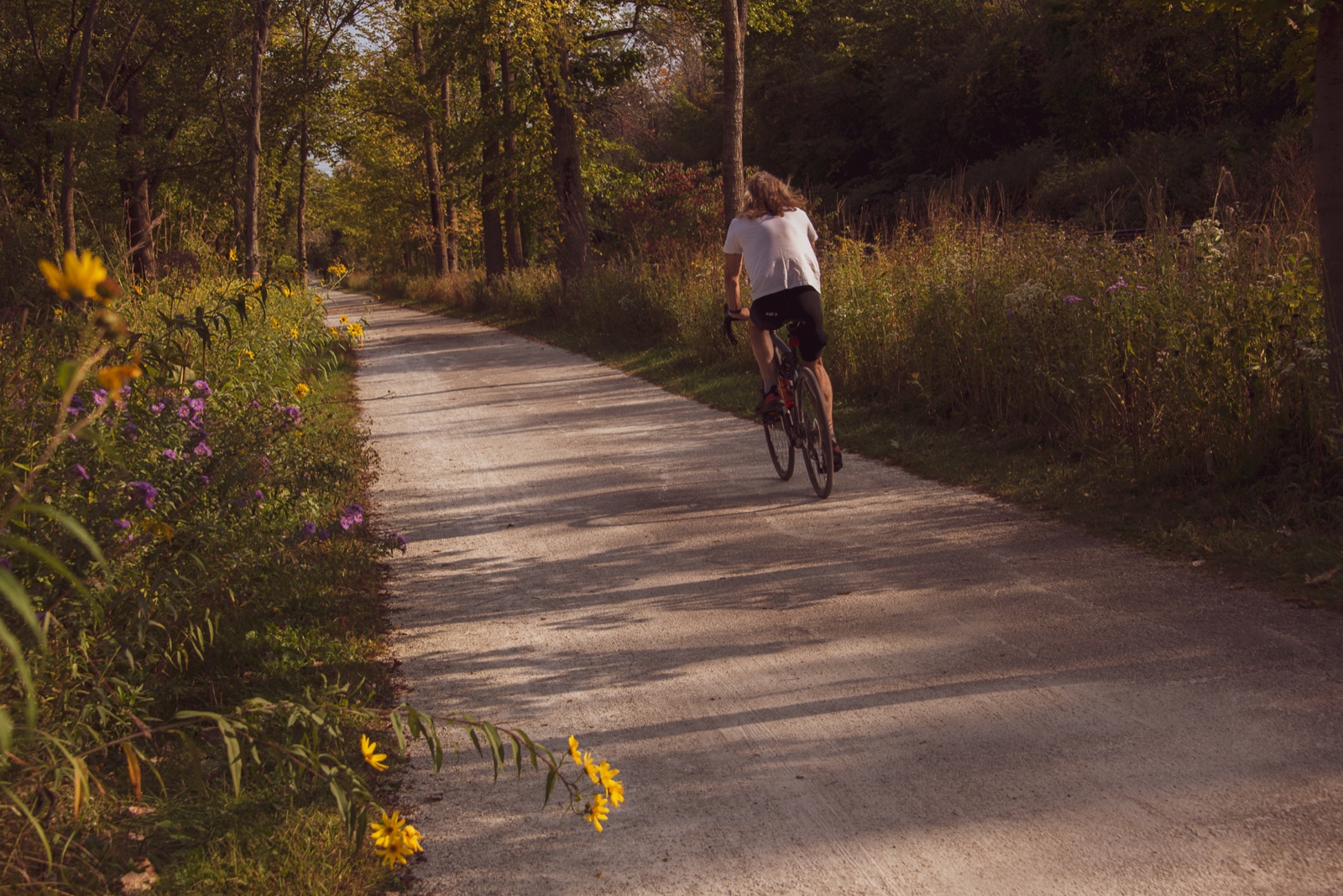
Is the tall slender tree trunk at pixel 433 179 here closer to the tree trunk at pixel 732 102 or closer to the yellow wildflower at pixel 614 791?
the tree trunk at pixel 732 102

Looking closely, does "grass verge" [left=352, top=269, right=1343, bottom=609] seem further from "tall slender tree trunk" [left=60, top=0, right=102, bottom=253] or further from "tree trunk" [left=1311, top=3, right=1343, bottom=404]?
"tall slender tree trunk" [left=60, top=0, right=102, bottom=253]

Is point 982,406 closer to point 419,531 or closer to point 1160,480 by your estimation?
point 1160,480

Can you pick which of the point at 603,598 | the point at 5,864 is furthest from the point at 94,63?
the point at 5,864

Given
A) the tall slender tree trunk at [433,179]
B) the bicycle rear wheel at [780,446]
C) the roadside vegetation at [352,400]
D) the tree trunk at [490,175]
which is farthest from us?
the tall slender tree trunk at [433,179]

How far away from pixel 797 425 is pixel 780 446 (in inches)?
14.8

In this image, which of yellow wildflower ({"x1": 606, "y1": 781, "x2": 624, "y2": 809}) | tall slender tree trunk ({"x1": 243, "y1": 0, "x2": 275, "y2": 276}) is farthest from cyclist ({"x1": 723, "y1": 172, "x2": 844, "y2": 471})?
tall slender tree trunk ({"x1": 243, "y1": 0, "x2": 275, "y2": 276})

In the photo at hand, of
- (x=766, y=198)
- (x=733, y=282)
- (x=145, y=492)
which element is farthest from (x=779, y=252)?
(x=145, y=492)

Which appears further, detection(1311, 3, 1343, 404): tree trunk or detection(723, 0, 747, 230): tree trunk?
detection(723, 0, 747, 230): tree trunk

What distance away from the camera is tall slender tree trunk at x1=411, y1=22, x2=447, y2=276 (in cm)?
3953

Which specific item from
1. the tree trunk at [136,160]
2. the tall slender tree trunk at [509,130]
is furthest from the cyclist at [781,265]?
the tree trunk at [136,160]

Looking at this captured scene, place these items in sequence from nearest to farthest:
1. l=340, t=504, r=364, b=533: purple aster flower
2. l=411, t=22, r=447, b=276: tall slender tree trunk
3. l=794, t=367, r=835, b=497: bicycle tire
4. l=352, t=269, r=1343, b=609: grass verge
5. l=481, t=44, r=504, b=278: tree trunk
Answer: l=340, t=504, r=364, b=533: purple aster flower → l=352, t=269, r=1343, b=609: grass verge → l=794, t=367, r=835, b=497: bicycle tire → l=481, t=44, r=504, b=278: tree trunk → l=411, t=22, r=447, b=276: tall slender tree trunk

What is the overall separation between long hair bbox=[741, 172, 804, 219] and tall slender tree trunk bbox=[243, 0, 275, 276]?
980cm

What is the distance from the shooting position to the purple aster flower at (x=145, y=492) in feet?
11.9

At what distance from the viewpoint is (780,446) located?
25.3ft
